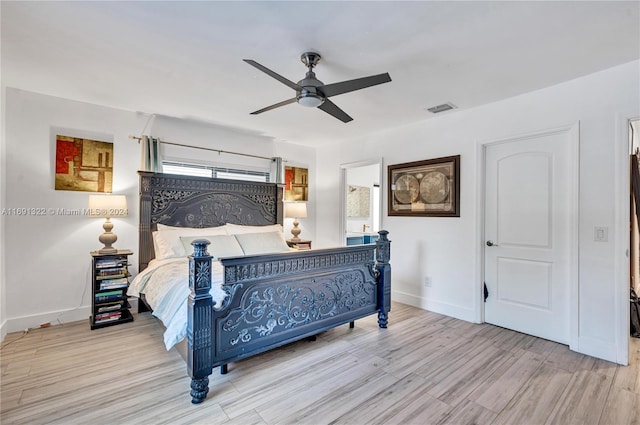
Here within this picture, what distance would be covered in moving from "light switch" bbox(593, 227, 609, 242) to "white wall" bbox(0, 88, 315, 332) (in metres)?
4.93

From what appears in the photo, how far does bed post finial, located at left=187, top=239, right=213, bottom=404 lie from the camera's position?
78.4 inches

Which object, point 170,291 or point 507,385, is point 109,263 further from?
point 507,385

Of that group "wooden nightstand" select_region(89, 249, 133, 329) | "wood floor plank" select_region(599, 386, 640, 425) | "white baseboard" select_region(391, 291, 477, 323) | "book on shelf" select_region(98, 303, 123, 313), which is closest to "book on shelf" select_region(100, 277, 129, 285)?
"wooden nightstand" select_region(89, 249, 133, 329)

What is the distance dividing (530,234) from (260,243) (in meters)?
3.11

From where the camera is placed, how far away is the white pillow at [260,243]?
12.5 feet

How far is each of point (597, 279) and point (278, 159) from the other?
4223 millimetres

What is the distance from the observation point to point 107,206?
3297 millimetres

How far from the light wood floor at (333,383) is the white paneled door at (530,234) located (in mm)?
286

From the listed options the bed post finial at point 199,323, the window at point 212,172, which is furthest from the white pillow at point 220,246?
the bed post finial at point 199,323

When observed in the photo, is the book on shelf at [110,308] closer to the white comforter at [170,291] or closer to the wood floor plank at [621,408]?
the white comforter at [170,291]

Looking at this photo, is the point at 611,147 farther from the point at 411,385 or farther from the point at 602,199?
the point at 411,385

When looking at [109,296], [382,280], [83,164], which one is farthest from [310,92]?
[109,296]

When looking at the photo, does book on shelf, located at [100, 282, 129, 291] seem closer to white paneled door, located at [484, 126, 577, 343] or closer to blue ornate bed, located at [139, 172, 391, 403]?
blue ornate bed, located at [139, 172, 391, 403]

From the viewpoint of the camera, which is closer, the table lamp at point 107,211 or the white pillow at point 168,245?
the table lamp at point 107,211
